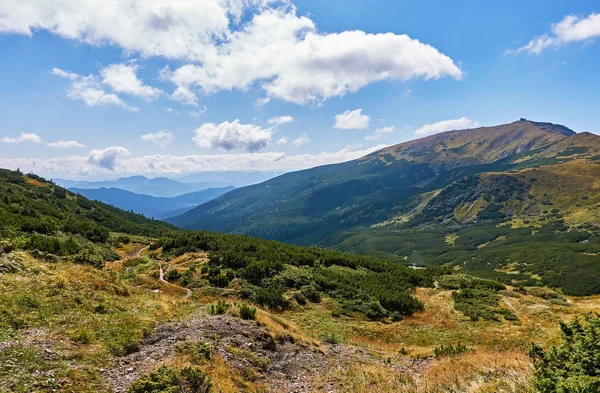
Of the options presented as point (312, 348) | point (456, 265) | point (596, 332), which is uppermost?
point (596, 332)

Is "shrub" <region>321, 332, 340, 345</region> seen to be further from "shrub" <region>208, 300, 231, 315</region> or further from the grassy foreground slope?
"shrub" <region>208, 300, 231, 315</region>

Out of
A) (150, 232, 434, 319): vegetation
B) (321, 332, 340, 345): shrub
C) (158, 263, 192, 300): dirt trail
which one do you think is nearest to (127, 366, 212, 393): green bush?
(321, 332, 340, 345): shrub

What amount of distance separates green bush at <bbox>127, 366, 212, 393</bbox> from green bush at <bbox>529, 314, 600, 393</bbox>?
9.51 m

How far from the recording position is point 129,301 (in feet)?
57.6

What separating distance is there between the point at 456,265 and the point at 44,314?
173824mm

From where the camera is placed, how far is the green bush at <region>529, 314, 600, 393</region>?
6.77 meters

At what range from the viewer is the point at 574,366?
7.90 m

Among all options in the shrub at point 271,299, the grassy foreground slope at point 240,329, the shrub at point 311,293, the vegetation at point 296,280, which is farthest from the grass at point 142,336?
the shrub at point 311,293

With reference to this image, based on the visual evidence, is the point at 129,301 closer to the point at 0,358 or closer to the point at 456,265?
the point at 0,358

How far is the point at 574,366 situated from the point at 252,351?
1146cm

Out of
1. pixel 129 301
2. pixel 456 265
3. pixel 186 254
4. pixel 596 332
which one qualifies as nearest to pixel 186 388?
pixel 129 301

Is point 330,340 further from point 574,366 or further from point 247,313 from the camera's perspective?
point 574,366

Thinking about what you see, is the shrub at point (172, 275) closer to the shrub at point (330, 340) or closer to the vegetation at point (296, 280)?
the vegetation at point (296, 280)

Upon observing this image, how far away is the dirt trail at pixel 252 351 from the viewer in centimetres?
1085
